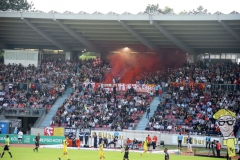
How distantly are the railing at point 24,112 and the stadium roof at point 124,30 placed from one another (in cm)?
882

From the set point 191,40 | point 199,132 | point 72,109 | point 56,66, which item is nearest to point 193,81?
point 191,40

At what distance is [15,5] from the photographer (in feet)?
300

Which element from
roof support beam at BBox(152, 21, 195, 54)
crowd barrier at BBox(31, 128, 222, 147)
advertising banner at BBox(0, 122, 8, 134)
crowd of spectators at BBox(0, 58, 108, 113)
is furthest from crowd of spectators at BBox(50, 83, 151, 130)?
roof support beam at BBox(152, 21, 195, 54)

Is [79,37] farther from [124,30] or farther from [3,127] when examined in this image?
[3,127]

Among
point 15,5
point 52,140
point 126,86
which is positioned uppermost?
point 15,5

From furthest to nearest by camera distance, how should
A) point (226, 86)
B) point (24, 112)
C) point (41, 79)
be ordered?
point (41, 79) < point (24, 112) < point (226, 86)

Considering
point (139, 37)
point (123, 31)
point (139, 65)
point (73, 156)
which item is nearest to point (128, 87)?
point (139, 65)

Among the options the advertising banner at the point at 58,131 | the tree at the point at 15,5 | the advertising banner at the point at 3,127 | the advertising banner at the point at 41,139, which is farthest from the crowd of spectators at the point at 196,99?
the tree at the point at 15,5

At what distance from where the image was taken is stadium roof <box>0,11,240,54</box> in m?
53.5

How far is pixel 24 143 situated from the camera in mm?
51156

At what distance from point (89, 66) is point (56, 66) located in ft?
13.6

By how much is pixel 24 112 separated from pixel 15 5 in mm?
37089

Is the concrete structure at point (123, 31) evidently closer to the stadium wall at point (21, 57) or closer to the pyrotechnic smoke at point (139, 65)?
the pyrotechnic smoke at point (139, 65)

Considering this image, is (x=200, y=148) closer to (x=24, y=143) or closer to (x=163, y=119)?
(x=163, y=119)
